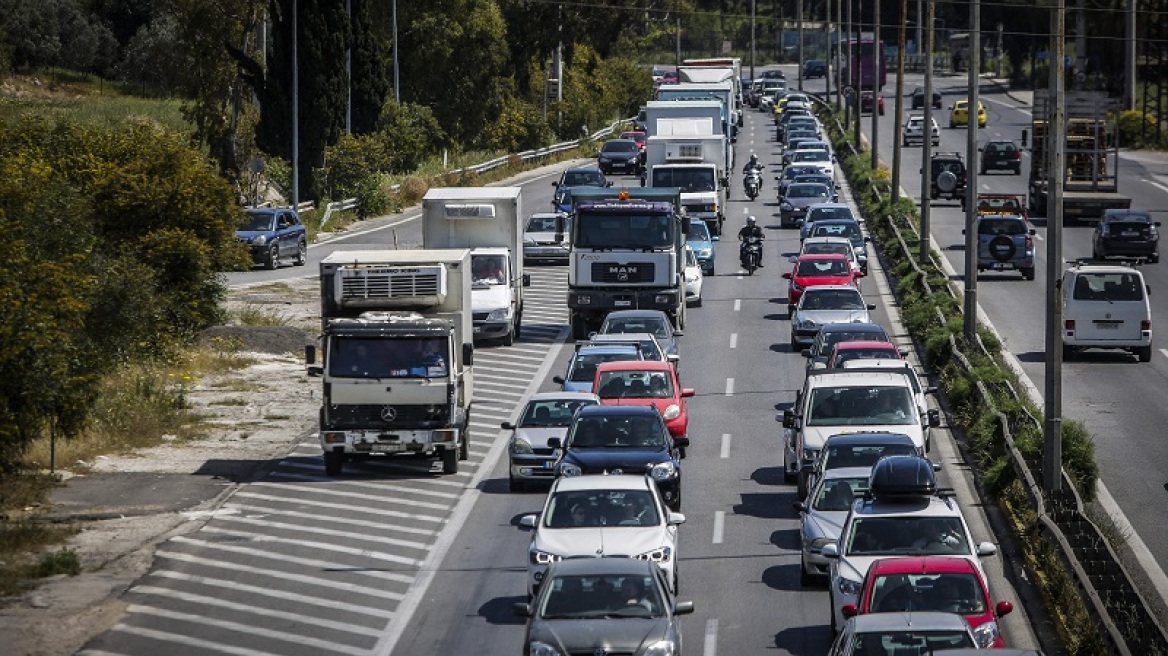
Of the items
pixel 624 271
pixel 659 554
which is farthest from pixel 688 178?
pixel 659 554

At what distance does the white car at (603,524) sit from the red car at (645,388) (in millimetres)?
9092

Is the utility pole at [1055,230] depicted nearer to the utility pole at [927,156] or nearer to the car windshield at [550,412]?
the car windshield at [550,412]

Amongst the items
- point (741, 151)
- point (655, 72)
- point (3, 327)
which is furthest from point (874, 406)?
point (655, 72)

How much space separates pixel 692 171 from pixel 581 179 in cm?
1046

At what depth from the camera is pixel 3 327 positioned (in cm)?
2461

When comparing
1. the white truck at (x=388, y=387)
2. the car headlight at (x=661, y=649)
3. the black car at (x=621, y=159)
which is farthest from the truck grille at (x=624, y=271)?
the black car at (x=621, y=159)

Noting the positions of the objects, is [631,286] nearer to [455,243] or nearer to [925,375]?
[455,243]

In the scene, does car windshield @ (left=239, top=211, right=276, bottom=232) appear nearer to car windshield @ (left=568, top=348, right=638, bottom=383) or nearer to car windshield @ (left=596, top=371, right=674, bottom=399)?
car windshield @ (left=568, top=348, right=638, bottom=383)

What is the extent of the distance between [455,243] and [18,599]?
25180mm

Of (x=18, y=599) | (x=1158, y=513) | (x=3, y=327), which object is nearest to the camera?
(x=18, y=599)

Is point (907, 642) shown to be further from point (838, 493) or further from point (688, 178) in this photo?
point (688, 178)

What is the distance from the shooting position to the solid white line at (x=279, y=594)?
22453mm

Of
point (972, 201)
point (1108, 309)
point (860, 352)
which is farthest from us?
point (1108, 309)

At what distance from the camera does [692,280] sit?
5134cm
